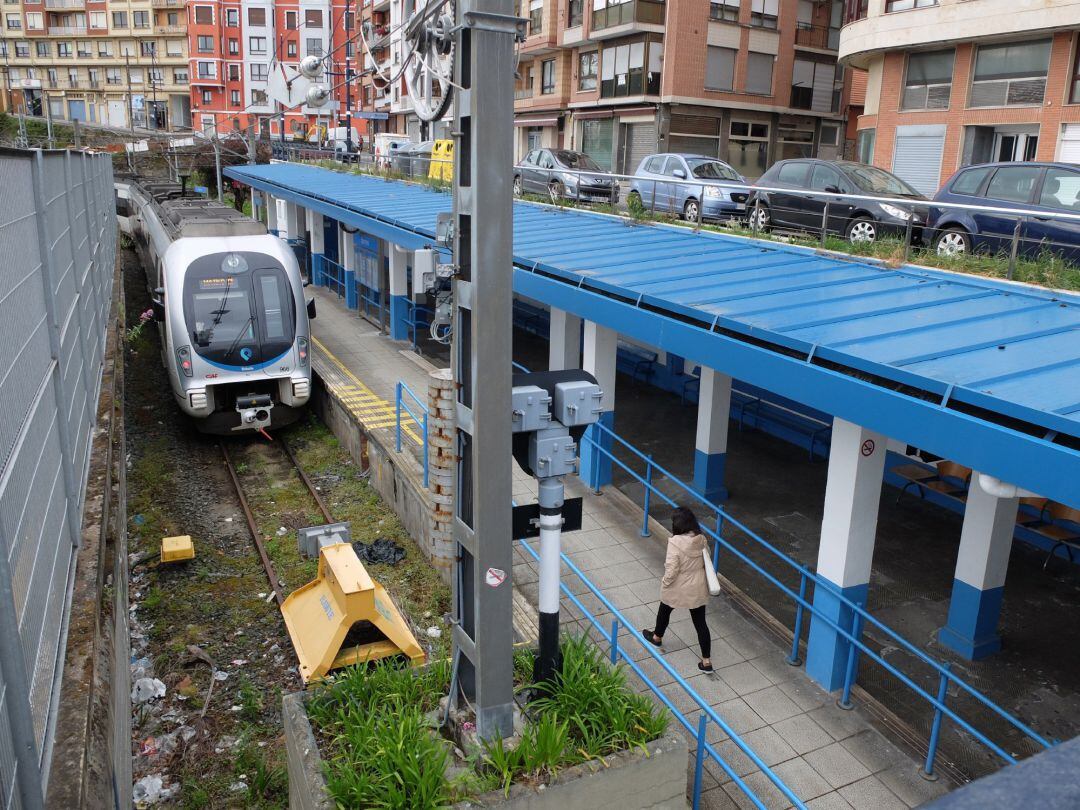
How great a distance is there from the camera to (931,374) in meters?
6.59

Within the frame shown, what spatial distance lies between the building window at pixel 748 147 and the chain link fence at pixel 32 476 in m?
34.5

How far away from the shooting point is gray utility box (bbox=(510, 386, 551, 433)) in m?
4.98

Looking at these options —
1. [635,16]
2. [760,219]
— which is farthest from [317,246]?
[760,219]

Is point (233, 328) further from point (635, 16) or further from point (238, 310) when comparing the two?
point (635, 16)

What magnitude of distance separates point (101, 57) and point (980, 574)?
9842 cm

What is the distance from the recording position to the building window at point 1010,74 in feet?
72.7

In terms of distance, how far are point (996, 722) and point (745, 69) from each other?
112 feet

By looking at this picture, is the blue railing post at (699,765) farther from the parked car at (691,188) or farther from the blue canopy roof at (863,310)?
the parked car at (691,188)

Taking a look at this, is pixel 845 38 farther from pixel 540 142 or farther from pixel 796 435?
pixel 540 142

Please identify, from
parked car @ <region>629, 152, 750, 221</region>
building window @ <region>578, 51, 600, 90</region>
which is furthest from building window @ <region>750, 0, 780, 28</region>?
parked car @ <region>629, 152, 750, 221</region>

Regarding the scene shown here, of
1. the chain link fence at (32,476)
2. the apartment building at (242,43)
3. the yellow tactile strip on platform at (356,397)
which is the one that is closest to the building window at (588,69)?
the yellow tactile strip on platform at (356,397)

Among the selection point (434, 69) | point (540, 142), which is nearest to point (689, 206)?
point (434, 69)

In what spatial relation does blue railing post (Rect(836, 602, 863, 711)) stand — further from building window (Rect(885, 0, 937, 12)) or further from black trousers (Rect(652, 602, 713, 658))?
building window (Rect(885, 0, 937, 12))

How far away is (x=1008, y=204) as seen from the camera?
40.8ft
